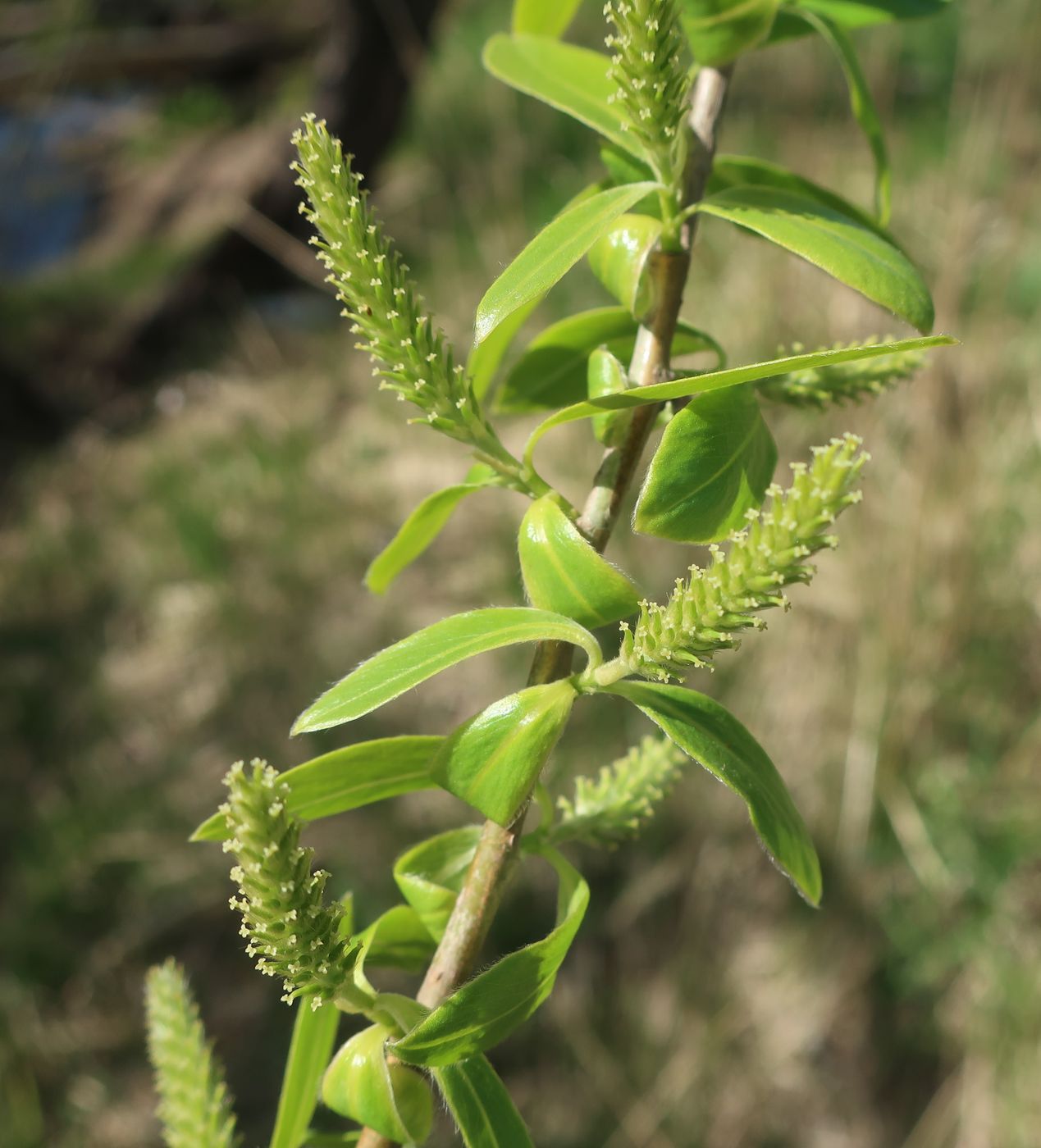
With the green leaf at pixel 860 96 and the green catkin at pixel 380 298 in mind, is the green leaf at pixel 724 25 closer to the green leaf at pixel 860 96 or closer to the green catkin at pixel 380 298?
the green leaf at pixel 860 96

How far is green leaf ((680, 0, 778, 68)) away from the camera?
0.35 metres

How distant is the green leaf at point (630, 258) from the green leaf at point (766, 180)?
0.07 meters

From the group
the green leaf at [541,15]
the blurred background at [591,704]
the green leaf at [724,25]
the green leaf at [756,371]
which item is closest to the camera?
the green leaf at [756,371]

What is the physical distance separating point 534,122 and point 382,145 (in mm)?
463

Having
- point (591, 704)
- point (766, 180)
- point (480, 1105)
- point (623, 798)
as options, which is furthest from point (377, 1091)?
point (591, 704)

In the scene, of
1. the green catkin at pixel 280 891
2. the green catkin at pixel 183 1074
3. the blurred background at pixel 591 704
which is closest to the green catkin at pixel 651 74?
the green catkin at pixel 280 891

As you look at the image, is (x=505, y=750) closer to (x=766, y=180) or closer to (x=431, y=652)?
(x=431, y=652)

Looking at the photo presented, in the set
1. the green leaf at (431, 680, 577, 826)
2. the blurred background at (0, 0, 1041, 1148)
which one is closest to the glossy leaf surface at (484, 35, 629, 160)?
the green leaf at (431, 680, 577, 826)

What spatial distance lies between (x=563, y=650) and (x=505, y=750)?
0.05 metres

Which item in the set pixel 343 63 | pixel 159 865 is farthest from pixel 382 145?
pixel 159 865

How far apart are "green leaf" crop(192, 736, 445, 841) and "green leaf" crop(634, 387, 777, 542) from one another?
0.10 meters

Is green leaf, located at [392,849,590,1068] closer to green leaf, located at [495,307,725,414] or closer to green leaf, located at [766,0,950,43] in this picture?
green leaf, located at [495,307,725,414]

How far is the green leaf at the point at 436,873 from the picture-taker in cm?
33

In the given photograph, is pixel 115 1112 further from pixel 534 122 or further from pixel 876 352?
pixel 534 122
